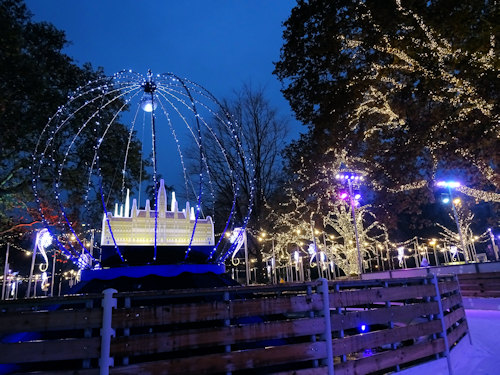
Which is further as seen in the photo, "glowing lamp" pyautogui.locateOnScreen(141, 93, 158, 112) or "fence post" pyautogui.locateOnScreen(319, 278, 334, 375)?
"glowing lamp" pyautogui.locateOnScreen(141, 93, 158, 112)

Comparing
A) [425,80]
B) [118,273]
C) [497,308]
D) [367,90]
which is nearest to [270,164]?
[367,90]

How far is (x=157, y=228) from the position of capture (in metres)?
8.76

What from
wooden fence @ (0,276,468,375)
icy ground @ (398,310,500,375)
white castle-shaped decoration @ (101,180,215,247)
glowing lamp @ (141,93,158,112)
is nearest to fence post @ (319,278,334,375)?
wooden fence @ (0,276,468,375)

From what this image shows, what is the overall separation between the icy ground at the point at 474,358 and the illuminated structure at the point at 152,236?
544 cm

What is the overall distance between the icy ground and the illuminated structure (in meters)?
5.44

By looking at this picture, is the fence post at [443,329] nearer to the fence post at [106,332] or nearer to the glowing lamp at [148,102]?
the fence post at [106,332]

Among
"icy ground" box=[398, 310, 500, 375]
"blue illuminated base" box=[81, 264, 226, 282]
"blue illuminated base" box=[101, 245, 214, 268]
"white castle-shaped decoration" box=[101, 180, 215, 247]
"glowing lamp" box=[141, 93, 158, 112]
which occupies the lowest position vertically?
"icy ground" box=[398, 310, 500, 375]

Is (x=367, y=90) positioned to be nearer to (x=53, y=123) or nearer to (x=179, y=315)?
(x=179, y=315)

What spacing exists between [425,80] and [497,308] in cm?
894

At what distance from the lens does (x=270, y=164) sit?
2341 centimetres

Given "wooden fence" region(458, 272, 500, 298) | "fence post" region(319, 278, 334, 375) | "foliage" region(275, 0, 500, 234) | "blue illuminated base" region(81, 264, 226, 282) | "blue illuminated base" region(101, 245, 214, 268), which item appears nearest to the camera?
"fence post" region(319, 278, 334, 375)

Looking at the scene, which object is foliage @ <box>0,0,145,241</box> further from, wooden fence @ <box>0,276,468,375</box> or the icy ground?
the icy ground

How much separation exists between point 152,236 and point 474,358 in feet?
25.4

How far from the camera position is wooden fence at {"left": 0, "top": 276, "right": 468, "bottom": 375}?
3.39 meters
